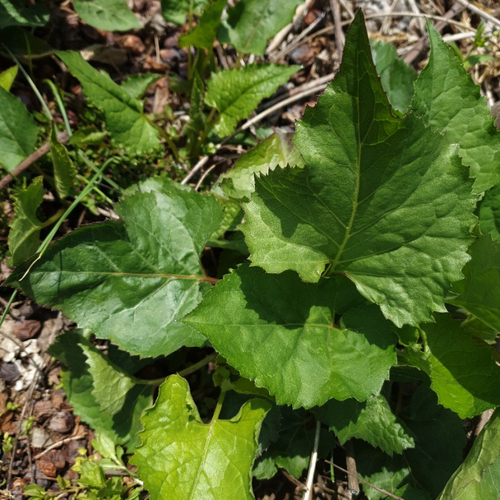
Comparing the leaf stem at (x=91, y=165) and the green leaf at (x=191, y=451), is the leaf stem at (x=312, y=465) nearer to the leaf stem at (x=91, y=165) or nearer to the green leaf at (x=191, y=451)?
the green leaf at (x=191, y=451)

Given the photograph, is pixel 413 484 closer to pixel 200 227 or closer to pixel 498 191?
pixel 498 191

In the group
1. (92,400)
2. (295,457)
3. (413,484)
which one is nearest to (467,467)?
(413,484)

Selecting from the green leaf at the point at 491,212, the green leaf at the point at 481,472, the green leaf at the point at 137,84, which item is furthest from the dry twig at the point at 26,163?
the green leaf at the point at 481,472

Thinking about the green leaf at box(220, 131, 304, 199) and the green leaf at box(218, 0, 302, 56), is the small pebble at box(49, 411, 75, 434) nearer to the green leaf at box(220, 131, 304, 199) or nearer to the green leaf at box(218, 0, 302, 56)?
the green leaf at box(220, 131, 304, 199)

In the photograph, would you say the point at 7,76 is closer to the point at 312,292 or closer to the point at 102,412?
the point at 102,412

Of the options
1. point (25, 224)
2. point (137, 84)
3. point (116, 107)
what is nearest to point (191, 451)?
point (25, 224)

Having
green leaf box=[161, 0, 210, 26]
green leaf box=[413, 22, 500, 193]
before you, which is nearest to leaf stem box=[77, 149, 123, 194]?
green leaf box=[161, 0, 210, 26]
